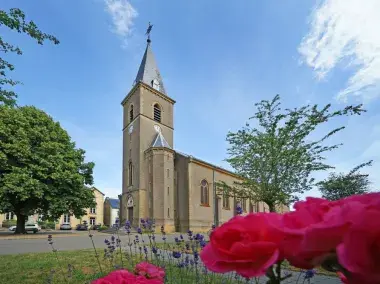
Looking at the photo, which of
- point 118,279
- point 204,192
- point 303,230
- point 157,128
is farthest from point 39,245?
point 157,128

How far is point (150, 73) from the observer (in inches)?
1425

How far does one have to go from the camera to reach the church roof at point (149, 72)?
35.3 metres

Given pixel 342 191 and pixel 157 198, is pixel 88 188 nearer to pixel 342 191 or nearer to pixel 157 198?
pixel 157 198

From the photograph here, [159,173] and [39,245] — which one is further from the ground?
[159,173]

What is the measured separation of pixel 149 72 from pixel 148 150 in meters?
10.9

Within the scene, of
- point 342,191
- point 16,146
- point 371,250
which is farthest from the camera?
point 16,146

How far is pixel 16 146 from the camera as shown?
24.7 metres

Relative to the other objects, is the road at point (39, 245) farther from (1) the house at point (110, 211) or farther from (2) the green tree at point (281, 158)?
(1) the house at point (110, 211)

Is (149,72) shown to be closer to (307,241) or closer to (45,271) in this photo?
(45,271)

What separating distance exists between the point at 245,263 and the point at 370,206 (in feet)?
0.94

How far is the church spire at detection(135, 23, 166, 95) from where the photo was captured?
3534cm

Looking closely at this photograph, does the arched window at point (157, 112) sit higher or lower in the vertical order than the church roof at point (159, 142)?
higher

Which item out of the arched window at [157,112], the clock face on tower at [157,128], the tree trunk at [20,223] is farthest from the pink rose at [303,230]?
the arched window at [157,112]

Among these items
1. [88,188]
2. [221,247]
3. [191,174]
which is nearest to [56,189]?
[88,188]
